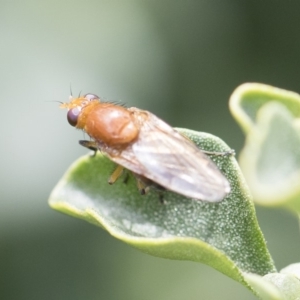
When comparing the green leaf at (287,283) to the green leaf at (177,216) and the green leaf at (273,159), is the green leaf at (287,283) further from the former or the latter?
the green leaf at (273,159)

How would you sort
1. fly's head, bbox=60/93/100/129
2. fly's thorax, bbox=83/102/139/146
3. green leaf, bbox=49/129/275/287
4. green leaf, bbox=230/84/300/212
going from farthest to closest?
1. fly's head, bbox=60/93/100/129
2. fly's thorax, bbox=83/102/139/146
3. green leaf, bbox=49/129/275/287
4. green leaf, bbox=230/84/300/212

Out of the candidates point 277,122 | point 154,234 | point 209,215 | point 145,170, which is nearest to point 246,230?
point 209,215

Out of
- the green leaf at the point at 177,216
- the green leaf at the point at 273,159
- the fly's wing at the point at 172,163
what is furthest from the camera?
the fly's wing at the point at 172,163

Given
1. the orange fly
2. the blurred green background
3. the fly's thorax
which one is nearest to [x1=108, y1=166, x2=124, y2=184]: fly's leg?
the orange fly

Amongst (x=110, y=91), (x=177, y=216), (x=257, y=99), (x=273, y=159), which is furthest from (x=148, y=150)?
(x=110, y=91)

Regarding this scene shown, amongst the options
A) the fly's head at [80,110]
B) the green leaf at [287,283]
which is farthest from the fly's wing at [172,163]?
the green leaf at [287,283]

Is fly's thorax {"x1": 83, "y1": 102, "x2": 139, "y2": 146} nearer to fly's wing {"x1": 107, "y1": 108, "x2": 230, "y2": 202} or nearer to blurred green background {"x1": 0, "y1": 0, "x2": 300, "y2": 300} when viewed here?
fly's wing {"x1": 107, "y1": 108, "x2": 230, "y2": 202}
